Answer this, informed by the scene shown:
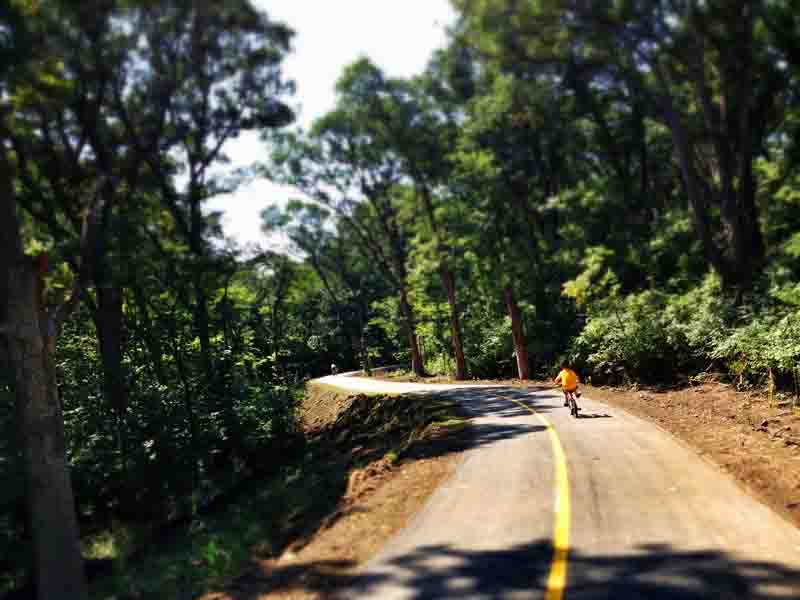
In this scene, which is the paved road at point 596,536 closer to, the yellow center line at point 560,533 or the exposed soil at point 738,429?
the yellow center line at point 560,533

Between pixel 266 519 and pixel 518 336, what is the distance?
18896 mm

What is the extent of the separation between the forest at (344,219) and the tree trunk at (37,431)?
3cm

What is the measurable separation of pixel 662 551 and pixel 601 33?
650 inches

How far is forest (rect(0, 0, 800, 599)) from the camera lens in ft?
38.3

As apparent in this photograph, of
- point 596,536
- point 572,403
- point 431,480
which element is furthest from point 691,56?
point 596,536

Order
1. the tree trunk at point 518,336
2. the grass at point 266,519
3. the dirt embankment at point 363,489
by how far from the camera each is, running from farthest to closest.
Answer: the tree trunk at point 518,336
the grass at point 266,519
the dirt embankment at point 363,489

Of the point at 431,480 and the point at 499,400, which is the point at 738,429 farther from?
the point at 499,400

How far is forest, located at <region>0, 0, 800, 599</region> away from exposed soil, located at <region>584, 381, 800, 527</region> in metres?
1.02

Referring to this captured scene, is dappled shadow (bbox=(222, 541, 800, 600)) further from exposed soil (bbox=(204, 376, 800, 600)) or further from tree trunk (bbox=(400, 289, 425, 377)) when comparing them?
tree trunk (bbox=(400, 289, 425, 377))

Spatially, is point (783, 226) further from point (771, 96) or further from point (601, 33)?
point (601, 33)

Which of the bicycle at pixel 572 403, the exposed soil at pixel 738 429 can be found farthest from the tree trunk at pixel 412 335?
the bicycle at pixel 572 403

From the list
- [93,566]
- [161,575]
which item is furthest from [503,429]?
[93,566]

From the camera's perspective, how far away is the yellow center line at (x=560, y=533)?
5339mm

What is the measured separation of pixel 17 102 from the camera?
12.3m
